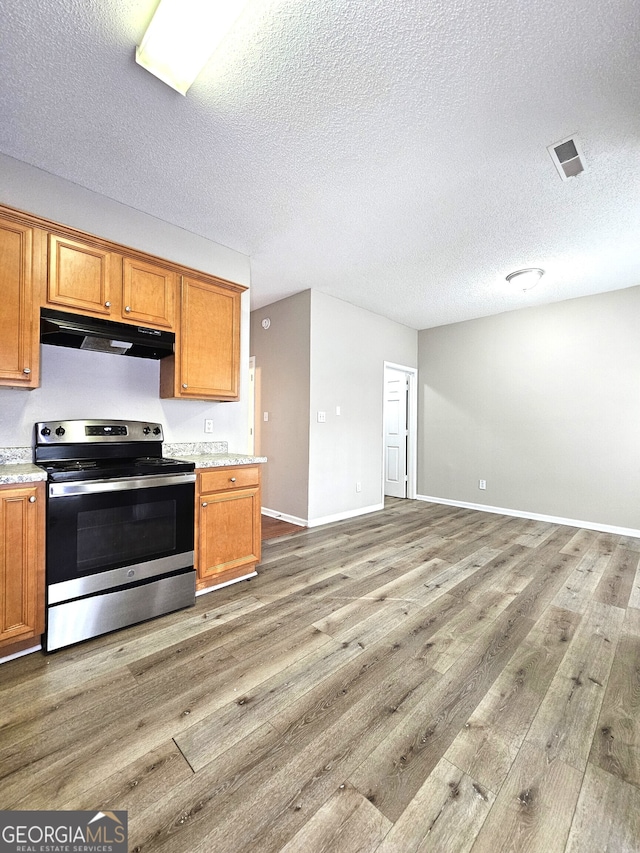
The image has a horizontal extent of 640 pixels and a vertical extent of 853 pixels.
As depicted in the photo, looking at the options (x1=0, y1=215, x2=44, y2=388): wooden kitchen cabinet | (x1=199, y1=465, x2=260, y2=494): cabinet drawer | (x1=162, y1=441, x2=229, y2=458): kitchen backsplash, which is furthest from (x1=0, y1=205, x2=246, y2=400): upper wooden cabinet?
(x1=199, y1=465, x2=260, y2=494): cabinet drawer

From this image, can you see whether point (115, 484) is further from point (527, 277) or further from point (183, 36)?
point (527, 277)

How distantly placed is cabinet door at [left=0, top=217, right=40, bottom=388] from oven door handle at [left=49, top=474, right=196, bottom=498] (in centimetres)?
63

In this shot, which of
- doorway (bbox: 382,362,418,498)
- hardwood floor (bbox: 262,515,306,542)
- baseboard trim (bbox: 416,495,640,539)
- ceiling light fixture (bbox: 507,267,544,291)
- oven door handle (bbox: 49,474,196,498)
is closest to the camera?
oven door handle (bbox: 49,474,196,498)

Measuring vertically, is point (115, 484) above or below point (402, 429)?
below

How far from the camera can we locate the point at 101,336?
229 cm

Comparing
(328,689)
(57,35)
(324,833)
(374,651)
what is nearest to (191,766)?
(324,833)

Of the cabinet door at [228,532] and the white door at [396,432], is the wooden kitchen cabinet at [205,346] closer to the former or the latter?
the cabinet door at [228,532]

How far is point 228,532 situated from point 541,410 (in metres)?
4.17

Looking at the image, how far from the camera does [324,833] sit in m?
1.10

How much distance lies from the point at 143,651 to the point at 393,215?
10.7 ft


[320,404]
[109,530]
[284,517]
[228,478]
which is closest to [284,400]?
[320,404]

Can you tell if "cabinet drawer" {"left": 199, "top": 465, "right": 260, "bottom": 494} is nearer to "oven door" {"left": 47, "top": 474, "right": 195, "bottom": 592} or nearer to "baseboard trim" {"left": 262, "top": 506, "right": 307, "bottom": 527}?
"oven door" {"left": 47, "top": 474, "right": 195, "bottom": 592}

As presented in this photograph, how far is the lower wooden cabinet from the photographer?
2578 mm

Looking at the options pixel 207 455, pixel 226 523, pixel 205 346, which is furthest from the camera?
pixel 207 455
